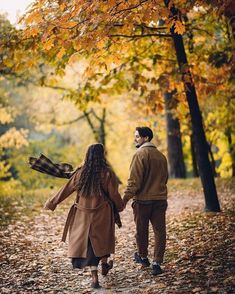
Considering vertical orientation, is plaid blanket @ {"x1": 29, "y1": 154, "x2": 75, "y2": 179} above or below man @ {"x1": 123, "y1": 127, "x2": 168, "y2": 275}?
above

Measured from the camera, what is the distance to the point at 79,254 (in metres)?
6.52

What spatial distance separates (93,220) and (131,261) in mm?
1712

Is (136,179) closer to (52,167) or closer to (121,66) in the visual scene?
(52,167)

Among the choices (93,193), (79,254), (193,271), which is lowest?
(193,271)

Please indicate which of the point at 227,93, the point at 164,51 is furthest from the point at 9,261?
the point at 227,93

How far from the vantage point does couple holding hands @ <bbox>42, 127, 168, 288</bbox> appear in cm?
656

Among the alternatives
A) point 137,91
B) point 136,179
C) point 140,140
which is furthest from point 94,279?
point 137,91

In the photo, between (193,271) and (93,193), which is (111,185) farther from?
(193,271)

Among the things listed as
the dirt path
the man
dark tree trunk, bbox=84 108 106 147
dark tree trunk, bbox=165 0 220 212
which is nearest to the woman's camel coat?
the man

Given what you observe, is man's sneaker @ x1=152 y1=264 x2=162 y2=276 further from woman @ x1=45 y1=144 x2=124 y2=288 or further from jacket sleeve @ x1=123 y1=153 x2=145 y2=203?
jacket sleeve @ x1=123 y1=153 x2=145 y2=203

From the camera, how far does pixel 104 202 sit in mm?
6656

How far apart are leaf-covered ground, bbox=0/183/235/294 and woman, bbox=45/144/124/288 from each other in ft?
1.59

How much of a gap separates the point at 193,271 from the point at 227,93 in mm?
11457

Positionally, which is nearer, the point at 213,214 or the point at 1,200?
the point at 213,214
